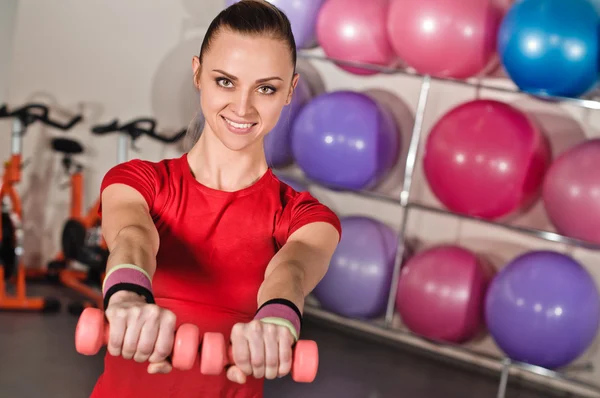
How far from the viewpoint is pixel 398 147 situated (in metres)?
3.59

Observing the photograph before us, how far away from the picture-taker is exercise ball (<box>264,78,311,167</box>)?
3.63 meters

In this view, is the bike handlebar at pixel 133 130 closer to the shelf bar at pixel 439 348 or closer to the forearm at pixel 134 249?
the shelf bar at pixel 439 348

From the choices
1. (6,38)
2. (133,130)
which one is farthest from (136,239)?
(6,38)

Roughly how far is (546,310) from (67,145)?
2.65m

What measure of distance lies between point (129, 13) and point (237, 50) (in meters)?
3.29

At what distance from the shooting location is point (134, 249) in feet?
3.93

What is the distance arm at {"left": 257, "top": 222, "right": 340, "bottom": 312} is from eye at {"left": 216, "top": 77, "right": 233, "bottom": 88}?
0.29m

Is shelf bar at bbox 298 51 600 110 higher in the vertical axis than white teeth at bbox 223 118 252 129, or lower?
lower

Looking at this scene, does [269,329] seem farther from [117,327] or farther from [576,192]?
[576,192]

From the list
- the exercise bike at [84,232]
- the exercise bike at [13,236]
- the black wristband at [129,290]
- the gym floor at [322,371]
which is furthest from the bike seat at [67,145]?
the black wristband at [129,290]

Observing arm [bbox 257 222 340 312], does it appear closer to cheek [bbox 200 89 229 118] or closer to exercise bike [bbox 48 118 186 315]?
cheek [bbox 200 89 229 118]

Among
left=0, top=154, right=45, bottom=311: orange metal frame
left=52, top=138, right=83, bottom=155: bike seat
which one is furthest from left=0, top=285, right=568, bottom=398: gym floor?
left=52, top=138, right=83, bottom=155: bike seat

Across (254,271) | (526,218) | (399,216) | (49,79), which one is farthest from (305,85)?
(254,271)

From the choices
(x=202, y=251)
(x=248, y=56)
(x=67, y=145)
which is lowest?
(x=67, y=145)
